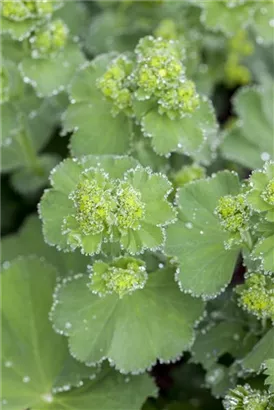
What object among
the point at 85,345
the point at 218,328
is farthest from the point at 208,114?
the point at 85,345

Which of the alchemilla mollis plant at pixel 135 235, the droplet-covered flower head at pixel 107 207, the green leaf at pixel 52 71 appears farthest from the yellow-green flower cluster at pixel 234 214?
the green leaf at pixel 52 71

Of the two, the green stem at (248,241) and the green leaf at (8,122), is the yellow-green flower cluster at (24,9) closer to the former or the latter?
the green leaf at (8,122)

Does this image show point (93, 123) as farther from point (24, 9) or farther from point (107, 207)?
point (107, 207)

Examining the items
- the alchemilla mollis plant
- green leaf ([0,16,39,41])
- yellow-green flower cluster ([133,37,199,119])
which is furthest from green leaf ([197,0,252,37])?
green leaf ([0,16,39,41])

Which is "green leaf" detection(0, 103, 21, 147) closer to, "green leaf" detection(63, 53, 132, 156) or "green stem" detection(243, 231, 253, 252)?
"green leaf" detection(63, 53, 132, 156)

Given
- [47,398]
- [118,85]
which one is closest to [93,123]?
[118,85]

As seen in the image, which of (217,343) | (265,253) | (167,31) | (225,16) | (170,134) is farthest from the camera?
(167,31)
